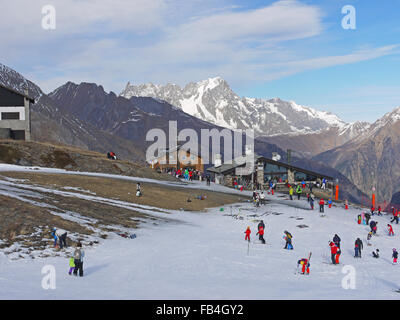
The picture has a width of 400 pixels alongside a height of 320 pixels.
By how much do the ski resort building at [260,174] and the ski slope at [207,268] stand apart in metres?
30.6

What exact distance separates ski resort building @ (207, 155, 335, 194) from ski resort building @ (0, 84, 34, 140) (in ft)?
93.3

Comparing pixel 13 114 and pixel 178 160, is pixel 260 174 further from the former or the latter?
pixel 13 114

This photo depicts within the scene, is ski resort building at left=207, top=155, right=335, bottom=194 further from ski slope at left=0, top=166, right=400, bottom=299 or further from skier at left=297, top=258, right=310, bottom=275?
skier at left=297, top=258, right=310, bottom=275

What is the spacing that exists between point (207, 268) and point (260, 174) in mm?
45367

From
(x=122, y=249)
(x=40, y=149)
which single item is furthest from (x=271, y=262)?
(x=40, y=149)

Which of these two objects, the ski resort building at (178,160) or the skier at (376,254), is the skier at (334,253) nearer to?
the skier at (376,254)

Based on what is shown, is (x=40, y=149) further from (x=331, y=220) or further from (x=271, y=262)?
(x=271, y=262)

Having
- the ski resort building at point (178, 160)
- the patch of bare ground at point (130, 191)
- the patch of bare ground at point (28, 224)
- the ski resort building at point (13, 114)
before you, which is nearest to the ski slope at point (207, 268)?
the patch of bare ground at point (28, 224)

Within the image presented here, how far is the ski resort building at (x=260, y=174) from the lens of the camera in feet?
209

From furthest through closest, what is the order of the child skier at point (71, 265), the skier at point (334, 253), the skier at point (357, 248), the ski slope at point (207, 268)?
the skier at point (357, 248) < the skier at point (334, 253) < the child skier at point (71, 265) < the ski slope at point (207, 268)

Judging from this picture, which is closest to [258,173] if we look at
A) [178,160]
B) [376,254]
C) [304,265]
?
[178,160]

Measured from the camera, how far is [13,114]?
190 ft

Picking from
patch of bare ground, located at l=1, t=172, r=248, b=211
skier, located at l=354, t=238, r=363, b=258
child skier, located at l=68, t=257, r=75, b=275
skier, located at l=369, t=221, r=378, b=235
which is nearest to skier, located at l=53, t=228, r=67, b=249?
child skier, located at l=68, t=257, r=75, b=275
